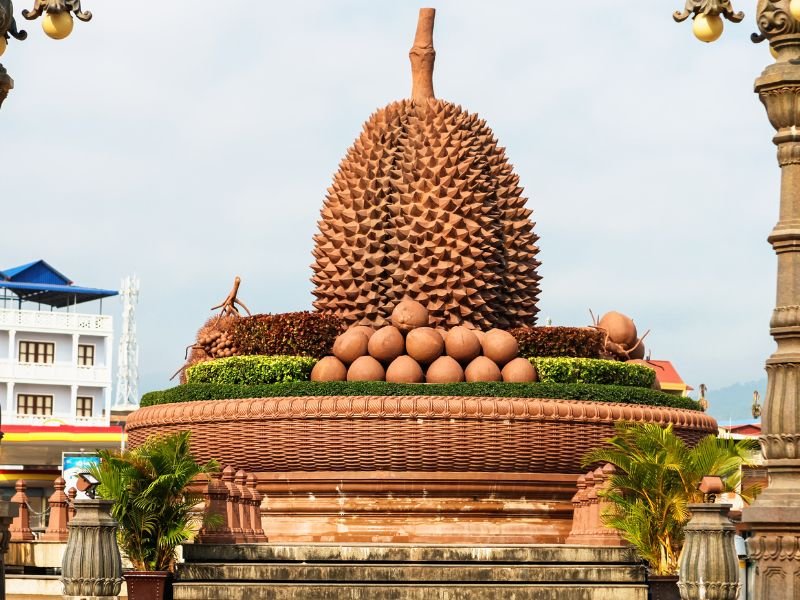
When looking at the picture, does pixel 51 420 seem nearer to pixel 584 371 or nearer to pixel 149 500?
pixel 584 371

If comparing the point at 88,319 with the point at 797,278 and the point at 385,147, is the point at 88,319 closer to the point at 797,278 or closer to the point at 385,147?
the point at 385,147

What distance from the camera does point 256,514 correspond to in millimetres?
23484

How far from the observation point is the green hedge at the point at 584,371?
25.8 m

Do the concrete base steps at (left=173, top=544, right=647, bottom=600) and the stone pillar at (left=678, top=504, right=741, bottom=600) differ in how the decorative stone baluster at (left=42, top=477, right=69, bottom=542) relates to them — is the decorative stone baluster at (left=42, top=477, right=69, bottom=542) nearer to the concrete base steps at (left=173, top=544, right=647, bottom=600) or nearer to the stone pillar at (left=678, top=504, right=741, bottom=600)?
the concrete base steps at (left=173, top=544, right=647, bottom=600)

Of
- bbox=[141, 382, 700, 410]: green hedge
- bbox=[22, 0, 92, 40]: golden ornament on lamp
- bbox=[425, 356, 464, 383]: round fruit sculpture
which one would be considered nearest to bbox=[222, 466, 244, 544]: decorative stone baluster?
bbox=[141, 382, 700, 410]: green hedge

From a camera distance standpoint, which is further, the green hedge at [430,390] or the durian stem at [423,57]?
the durian stem at [423,57]

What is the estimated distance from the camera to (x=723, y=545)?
16.4m

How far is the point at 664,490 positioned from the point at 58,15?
10308mm

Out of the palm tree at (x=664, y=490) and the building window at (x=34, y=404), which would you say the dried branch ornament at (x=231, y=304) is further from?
the building window at (x=34, y=404)

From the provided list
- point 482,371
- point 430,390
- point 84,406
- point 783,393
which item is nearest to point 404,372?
point 430,390

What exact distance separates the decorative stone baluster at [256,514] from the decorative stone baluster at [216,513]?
1.94m

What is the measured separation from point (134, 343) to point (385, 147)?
2793 inches

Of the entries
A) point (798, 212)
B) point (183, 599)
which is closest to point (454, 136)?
point (183, 599)

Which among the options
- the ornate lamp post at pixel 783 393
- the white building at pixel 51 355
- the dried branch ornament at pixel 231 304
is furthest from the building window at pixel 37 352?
the ornate lamp post at pixel 783 393
